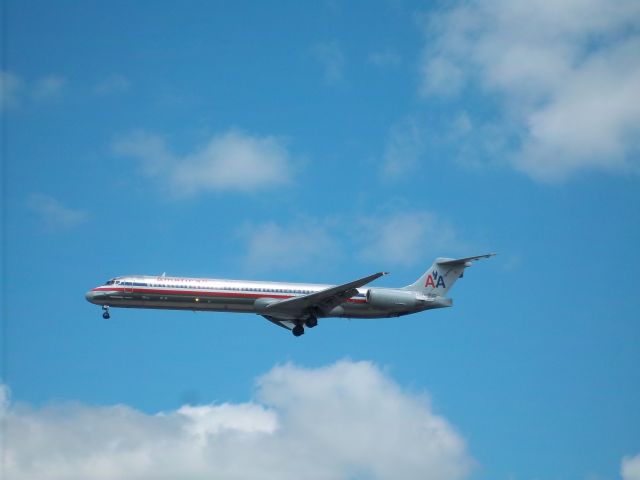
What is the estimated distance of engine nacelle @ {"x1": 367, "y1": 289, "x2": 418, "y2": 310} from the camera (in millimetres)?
64250

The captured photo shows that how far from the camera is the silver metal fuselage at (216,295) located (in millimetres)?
63250

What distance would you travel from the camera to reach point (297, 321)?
65.8 metres

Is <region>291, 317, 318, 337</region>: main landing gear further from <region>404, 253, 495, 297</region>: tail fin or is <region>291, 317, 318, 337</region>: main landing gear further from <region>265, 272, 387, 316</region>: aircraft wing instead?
<region>404, 253, 495, 297</region>: tail fin

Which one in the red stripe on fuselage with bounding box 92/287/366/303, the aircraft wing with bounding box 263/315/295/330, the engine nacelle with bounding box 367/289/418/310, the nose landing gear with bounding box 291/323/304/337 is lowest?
the nose landing gear with bounding box 291/323/304/337

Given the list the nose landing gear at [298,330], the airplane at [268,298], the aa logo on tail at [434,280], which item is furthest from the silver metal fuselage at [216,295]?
the aa logo on tail at [434,280]

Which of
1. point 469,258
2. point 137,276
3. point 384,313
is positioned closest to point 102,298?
point 137,276

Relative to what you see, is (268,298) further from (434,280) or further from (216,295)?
(434,280)

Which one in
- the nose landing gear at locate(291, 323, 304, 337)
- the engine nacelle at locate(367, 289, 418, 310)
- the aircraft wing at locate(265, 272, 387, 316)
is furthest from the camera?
the nose landing gear at locate(291, 323, 304, 337)

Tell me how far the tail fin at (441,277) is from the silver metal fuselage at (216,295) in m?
3.09

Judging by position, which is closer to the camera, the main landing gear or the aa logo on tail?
the main landing gear

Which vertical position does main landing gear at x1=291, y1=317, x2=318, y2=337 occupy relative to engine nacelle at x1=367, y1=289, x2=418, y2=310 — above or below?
below

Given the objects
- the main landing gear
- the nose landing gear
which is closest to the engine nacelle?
the main landing gear

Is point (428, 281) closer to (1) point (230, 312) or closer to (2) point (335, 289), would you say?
(2) point (335, 289)

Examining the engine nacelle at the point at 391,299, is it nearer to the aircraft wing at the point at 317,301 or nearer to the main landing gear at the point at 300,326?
the aircraft wing at the point at 317,301
